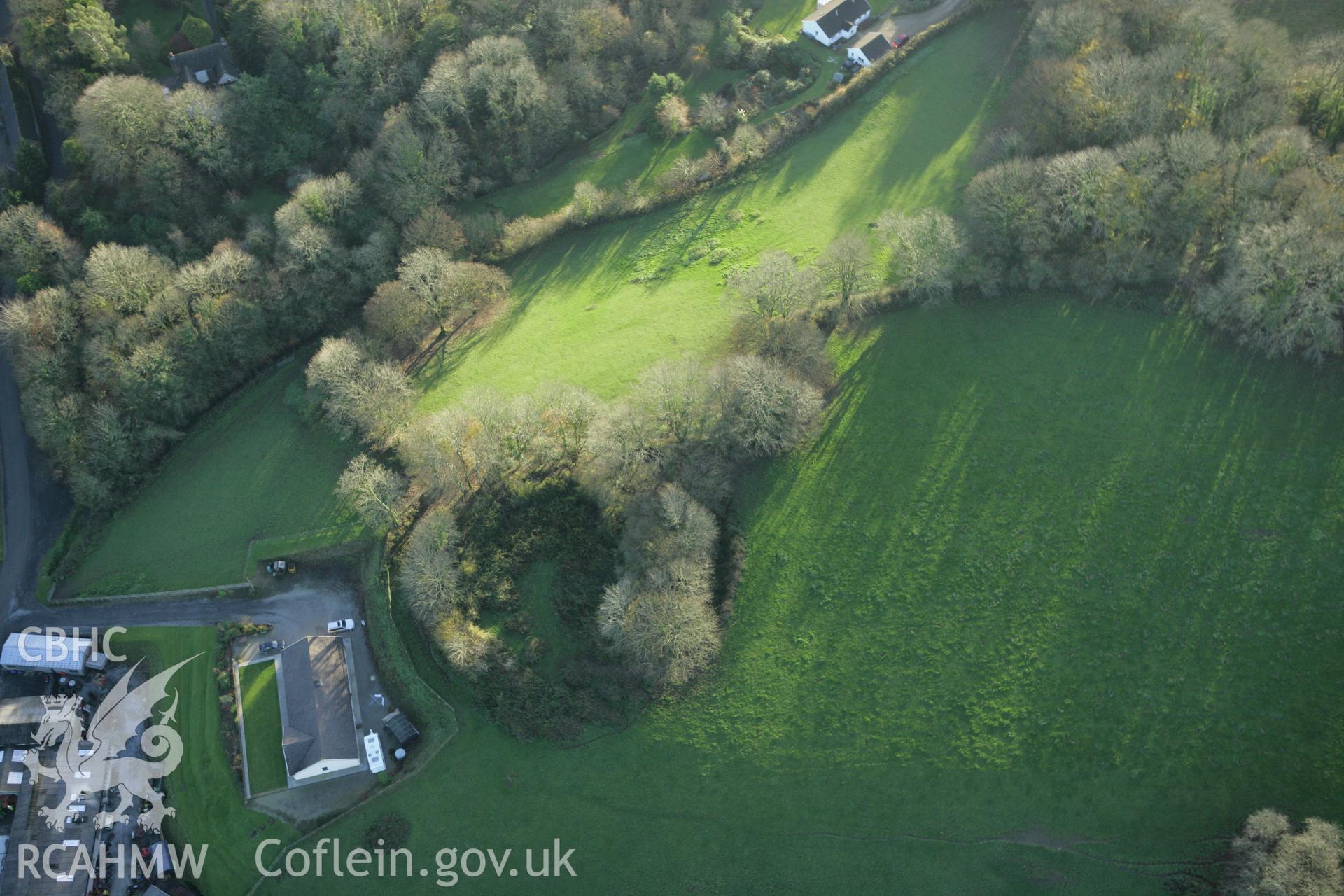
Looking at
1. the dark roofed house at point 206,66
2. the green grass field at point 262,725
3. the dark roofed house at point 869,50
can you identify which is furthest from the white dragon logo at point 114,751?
the dark roofed house at point 869,50

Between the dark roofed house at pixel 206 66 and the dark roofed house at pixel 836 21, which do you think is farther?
the dark roofed house at pixel 836 21

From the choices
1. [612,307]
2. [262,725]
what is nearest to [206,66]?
[612,307]

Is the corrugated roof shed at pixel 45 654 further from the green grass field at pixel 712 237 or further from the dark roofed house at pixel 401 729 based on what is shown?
the green grass field at pixel 712 237

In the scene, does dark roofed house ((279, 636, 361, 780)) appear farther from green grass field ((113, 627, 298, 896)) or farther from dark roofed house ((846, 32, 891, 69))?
dark roofed house ((846, 32, 891, 69))

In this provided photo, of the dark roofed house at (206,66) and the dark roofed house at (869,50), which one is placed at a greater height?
the dark roofed house at (206,66)

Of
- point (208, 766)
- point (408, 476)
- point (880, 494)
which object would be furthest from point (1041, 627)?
point (208, 766)

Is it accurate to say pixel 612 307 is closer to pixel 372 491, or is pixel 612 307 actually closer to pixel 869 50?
pixel 372 491
